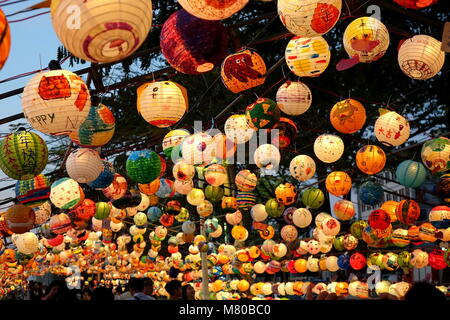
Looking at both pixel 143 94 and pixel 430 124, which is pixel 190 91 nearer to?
pixel 430 124

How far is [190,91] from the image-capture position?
1252cm

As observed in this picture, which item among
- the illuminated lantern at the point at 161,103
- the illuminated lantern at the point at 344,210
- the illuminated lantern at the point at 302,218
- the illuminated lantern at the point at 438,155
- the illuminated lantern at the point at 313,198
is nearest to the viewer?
the illuminated lantern at the point at 161,103

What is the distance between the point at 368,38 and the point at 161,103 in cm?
185

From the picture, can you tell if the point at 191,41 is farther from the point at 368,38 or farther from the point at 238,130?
the point at 238,130

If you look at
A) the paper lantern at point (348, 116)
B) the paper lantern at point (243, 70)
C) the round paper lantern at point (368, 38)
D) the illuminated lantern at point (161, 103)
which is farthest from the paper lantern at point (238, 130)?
the round paper lantern at point (368, 38)

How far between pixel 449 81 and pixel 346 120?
4398 millimetres

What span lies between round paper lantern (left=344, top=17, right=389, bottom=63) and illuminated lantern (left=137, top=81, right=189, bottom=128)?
1.59 meters

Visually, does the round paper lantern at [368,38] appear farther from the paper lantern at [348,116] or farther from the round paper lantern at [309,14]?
the round paper lantern at [309,14]

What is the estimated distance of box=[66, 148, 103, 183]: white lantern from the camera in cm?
633

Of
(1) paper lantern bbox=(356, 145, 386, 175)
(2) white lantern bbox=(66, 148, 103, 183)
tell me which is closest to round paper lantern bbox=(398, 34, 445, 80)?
(1) paper lantern bbox=(356, 145, 386, 175)

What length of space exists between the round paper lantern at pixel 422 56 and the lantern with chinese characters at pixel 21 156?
11.3 ft

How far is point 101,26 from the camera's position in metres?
3.10

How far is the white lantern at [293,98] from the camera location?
20.4ft
